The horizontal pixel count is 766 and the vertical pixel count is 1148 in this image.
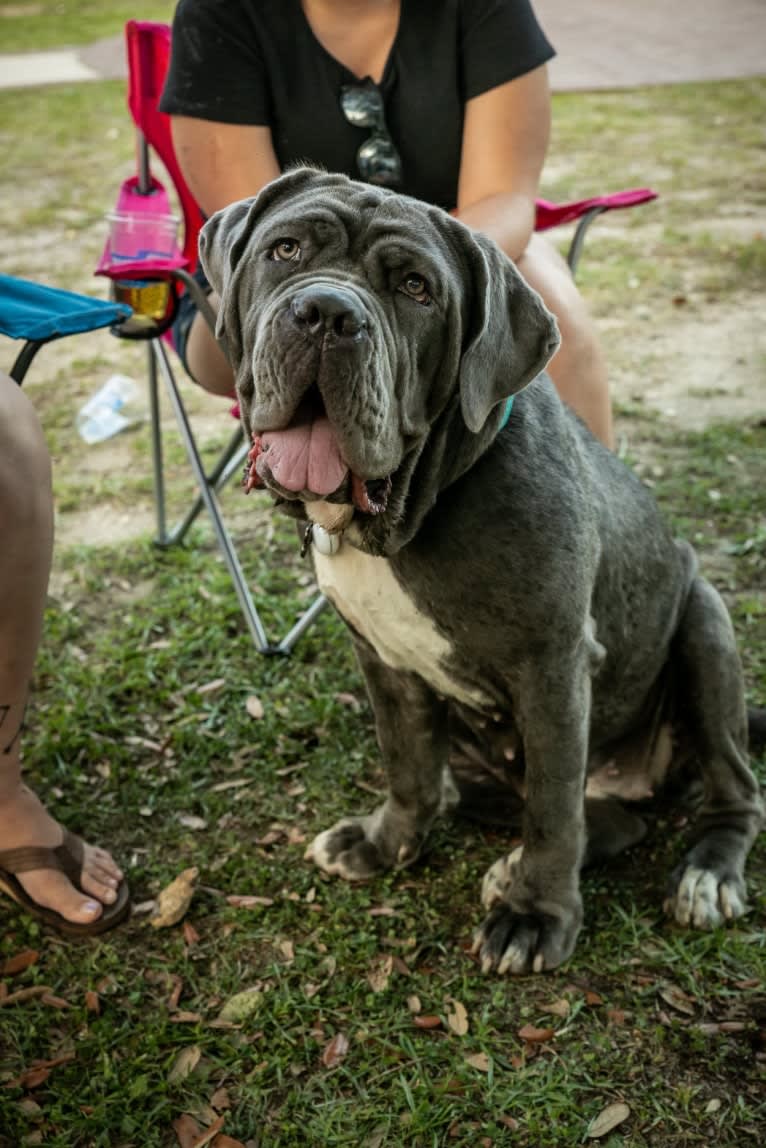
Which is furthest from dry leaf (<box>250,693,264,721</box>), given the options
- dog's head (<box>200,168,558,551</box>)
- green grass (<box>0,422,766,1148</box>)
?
dog's head (<box>200,168,558,551</box>)

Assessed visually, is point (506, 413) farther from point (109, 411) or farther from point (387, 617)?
point (109, 411)

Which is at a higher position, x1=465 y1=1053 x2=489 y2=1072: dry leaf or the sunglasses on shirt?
the sunglasses on shirt

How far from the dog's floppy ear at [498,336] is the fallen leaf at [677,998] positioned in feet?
4.43

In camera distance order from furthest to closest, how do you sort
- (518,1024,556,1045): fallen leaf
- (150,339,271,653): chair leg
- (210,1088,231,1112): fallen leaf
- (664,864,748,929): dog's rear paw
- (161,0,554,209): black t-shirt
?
(150,339,271,653): chair leg → (161,0,554,209): black t-shirt → (664,864,748,929): dog's rear paw → (518,1024,556,1045): fallen leaf → (210,1088,231,1112): fallen leaf

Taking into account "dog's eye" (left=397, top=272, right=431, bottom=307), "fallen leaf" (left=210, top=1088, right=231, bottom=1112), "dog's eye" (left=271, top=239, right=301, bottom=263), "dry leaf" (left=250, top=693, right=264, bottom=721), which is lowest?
"dry leaf" (left=250, top=693, right=264, bottom=721)

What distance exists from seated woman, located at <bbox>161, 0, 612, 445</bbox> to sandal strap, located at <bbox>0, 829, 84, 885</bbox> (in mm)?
1838

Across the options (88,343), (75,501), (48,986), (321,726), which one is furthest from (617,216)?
(48,986)

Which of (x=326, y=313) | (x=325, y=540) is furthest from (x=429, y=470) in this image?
(x=326, y=313)

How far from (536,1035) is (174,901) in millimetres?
960

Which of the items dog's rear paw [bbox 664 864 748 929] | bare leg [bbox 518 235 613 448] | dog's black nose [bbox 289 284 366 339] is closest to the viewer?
dog's black nose [bbox 289 284 366 339]

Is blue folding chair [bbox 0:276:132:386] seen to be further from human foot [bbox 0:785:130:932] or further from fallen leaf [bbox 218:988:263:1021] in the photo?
fallen leaf [bbox 218:988:263:1021]

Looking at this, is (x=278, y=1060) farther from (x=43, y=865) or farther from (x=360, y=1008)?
(x=43, y=865)

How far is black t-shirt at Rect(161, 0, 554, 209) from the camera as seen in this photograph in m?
3.12

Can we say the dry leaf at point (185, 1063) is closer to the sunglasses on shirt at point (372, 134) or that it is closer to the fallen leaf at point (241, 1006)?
the fallen leaf at point (241, 1006)
